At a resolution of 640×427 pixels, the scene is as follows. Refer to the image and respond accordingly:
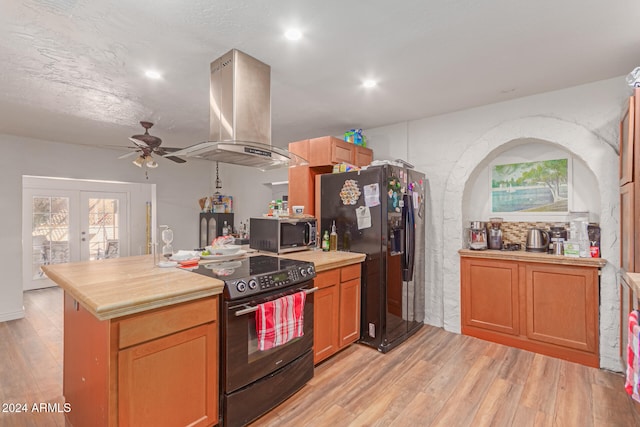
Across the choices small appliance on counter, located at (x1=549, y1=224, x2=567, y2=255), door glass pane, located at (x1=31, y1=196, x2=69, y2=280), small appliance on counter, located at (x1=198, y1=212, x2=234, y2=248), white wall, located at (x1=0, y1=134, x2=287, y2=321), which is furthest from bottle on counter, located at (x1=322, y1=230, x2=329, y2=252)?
door glass pane, located at (x1=31, y1=196, x2=69, y2=280)

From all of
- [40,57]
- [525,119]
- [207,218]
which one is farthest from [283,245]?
[207,218]

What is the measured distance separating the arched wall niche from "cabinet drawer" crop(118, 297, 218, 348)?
2.71m

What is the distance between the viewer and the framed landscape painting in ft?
10.2

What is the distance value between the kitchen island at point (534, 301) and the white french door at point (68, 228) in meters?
6.21

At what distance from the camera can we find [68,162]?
15.9 feet

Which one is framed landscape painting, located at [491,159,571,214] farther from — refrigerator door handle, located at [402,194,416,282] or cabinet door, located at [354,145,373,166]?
cabinet door, located at [354,145,373,166]

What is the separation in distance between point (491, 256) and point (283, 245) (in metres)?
2.10

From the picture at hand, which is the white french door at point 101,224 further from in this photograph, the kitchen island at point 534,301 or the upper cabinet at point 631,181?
the upper cabinet at point 631,181

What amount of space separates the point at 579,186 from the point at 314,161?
2.69 meters

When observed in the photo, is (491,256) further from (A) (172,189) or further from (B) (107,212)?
(B) (107,212)

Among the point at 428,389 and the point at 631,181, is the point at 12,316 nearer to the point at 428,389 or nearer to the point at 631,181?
the point at 428,389

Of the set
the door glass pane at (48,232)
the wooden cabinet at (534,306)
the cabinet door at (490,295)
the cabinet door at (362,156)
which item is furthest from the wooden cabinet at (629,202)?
the door glass pane at (48,232)

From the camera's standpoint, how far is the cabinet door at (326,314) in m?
2.57

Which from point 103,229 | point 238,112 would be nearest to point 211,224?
point 103,229
